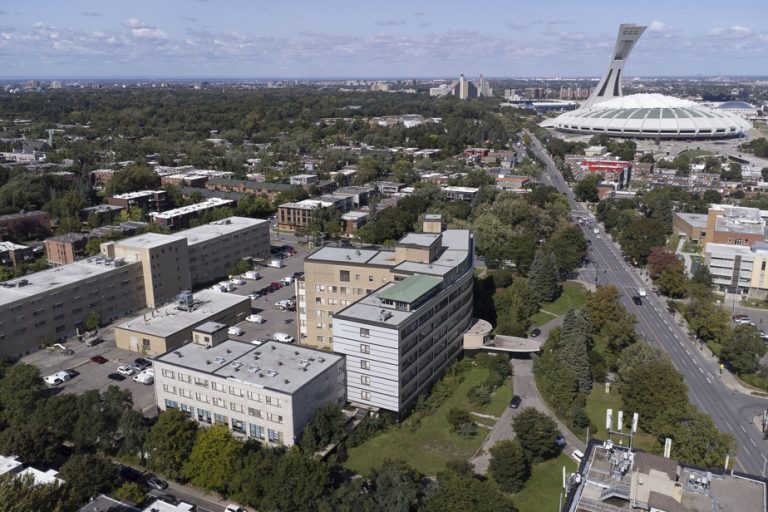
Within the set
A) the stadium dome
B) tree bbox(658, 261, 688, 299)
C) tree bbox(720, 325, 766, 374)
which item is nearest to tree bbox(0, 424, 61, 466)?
tree bbox(720, 325, 766, 374)

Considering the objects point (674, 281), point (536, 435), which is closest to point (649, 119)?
point (674, 281)

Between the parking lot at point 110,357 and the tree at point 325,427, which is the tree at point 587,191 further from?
the tree at point 325,427

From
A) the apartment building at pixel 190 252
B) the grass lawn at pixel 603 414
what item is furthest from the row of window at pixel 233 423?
the apartment building at pixel 190 252

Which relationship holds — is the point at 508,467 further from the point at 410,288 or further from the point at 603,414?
the point at 410,288

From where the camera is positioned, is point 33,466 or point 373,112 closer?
point 33,466

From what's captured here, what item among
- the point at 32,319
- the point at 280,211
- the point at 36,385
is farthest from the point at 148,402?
the point at 280,211

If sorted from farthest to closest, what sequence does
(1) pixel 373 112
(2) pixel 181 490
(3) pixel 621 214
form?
(1) pixel 373 112 < (3) pixel 621 214 < (2) pixel 181 490

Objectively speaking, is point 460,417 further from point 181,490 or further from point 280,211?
point 280,211

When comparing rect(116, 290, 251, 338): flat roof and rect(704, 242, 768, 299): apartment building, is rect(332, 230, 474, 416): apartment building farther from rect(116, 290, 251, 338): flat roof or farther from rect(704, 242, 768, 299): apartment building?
rect(704, 242, 768, 299): apartment building
